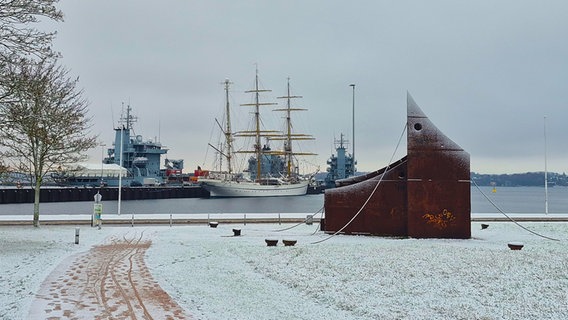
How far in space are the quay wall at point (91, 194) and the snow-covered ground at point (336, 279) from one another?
7354cm

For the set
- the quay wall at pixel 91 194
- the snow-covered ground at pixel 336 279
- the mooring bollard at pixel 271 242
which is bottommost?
the snow-covered ground at pixel 336 279

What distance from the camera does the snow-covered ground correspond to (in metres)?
9.16

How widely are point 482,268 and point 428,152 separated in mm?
8708

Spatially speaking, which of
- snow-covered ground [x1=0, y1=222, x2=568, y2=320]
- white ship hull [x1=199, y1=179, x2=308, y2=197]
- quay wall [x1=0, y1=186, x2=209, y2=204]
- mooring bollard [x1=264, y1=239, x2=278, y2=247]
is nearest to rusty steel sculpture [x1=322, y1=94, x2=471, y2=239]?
snow-covered ground [x1=0, y1=222, x2=568, y2=320]

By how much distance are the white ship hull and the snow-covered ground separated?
312 ft

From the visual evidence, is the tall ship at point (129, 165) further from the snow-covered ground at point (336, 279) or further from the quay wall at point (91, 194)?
the snow-covered ground at point (336, 279)

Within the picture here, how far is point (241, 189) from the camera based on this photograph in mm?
115312

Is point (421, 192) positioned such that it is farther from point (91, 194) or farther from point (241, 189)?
point (241, 189)

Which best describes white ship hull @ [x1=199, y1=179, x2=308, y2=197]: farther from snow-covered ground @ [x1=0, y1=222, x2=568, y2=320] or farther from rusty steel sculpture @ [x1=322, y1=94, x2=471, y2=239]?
snow-covered ground @ [x1=0, y1=222, x2=568, y2=320]

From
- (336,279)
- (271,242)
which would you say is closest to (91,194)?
(271,242)

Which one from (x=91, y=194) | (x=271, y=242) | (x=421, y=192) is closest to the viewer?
(x=271, y=242)

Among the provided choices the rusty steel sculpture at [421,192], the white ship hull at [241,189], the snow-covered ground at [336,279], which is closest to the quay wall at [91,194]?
the white ship hull at [241,189]

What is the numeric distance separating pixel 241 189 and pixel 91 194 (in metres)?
34.7

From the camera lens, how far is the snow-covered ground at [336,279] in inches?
360
